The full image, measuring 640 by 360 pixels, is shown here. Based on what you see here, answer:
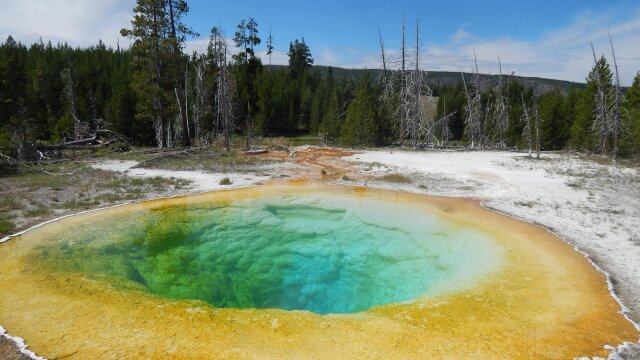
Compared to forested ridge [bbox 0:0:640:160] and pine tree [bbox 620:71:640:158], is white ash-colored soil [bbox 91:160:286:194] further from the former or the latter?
pine tree [bbox 620:71:640:158]

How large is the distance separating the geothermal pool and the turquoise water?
45 millimetres

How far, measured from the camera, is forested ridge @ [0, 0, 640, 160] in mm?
25766

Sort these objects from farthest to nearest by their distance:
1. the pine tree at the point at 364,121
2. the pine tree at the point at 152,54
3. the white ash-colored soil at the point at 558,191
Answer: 1. the pine tree at the point at 364,121
2. the pine tree at the point at 152,54
3. the white ash-colored soil at the point at 558,191

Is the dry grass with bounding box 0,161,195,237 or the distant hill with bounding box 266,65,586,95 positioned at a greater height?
the distant hill with bounding box 266,65,586,95

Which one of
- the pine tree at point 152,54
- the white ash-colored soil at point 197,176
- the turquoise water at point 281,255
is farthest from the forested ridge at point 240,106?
the turquoise water at point 281,255

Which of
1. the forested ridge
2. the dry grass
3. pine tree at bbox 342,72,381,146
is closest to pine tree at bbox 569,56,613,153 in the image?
the forested ridge

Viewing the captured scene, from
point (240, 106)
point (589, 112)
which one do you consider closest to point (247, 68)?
point (240, 106)

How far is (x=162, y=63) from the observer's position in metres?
26.0

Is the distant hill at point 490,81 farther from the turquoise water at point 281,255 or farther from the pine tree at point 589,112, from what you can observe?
the turquoise water at point 281,255

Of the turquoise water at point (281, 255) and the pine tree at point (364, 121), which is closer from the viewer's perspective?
the turquoise water at point (281, 255)

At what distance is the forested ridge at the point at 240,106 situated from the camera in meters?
25.8

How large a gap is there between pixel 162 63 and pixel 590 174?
81.5 feet

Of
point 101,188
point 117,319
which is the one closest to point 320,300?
point 117,319

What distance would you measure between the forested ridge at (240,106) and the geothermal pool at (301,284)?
1223 cm
